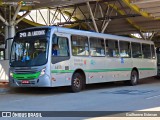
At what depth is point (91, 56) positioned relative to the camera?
17.1 metres

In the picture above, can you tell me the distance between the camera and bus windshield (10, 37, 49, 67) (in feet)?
47.6

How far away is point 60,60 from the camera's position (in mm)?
14953

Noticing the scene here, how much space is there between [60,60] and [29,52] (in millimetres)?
1373

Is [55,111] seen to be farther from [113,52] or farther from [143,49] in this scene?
[143,49]

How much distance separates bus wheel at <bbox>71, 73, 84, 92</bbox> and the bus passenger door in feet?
1.44

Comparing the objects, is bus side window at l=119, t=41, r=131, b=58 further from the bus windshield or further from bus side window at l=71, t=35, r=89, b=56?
the bus windshield

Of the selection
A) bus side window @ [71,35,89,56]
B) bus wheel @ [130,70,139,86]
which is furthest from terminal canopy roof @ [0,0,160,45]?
bus side window @ [71,35,89,56]

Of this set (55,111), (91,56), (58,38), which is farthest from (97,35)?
(55,111)

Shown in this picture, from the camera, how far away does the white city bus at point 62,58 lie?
14477 millimetres

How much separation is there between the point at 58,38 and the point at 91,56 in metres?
2.64

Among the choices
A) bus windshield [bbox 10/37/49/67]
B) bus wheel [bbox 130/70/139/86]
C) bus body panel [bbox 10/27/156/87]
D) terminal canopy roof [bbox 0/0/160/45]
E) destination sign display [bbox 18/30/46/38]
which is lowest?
bus wheel [bbox 130/70/139/86]

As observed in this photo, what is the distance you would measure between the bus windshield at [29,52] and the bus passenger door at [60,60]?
1.32ft

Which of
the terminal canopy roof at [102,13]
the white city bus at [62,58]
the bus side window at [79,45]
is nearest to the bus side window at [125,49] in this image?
the white city bus at [62,58]

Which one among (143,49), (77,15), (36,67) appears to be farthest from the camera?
(77,15)
